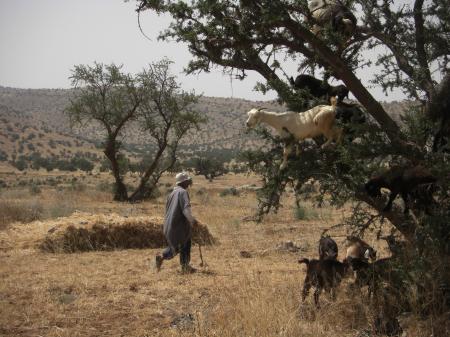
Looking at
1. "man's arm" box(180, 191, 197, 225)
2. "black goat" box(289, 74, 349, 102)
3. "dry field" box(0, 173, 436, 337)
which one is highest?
"black goat" box(289, 74, 349, 102)

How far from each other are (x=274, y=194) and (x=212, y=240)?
21.8ft

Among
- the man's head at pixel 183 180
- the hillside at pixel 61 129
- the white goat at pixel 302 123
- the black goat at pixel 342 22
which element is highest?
the hillside at pixel 61 129

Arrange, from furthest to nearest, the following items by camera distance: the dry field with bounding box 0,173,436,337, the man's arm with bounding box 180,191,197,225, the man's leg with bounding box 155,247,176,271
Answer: the man's leg with bounding box 155,247,176,271 < the man's arm with bounding box 180,191,197,225 < the dry field with bounding box 0,173,436,337

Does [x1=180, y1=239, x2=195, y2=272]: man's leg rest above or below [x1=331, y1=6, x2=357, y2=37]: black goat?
below

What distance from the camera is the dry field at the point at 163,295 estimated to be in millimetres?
5706

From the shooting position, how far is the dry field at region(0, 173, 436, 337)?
5706 mm

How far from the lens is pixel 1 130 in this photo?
68.2 meters

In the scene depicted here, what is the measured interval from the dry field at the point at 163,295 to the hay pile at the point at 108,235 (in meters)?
0.34

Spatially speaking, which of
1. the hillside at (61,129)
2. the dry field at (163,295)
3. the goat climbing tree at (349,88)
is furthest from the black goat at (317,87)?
the hillside at (61,129)

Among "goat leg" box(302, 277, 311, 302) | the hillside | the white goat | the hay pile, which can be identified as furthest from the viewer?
the hillside

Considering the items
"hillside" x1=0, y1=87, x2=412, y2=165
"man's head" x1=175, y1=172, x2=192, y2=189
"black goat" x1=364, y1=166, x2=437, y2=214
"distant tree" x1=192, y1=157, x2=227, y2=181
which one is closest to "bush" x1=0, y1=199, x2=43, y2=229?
"man's head" x1=175, y1=172, x2=192, y2=189

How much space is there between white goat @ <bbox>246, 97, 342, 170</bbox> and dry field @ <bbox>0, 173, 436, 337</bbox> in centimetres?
180

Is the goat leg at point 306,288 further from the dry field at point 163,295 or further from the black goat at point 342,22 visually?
the black goat at point 342,22

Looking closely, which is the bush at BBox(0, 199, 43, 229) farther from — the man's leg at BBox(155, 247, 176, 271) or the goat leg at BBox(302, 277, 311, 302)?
the goat leg at BBox(302, 277, 311, 302)
